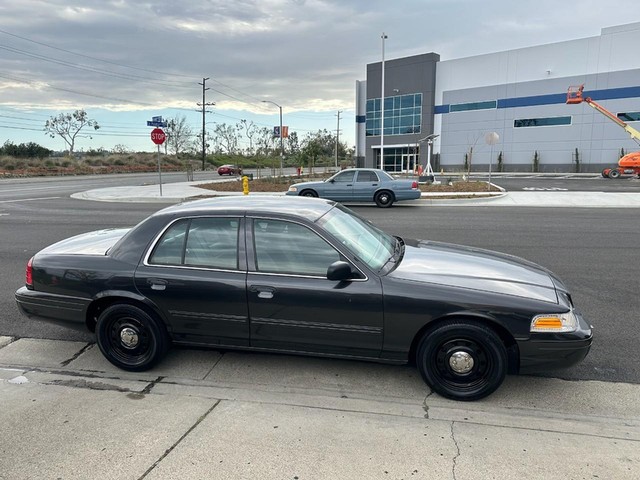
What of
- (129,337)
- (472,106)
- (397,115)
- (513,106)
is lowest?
(129,337)

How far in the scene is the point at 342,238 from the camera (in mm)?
3688

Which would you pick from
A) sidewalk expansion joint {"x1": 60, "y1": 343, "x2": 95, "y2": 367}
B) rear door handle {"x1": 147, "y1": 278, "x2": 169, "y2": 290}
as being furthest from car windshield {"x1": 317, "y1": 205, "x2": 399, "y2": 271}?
sidewalk expansion joint {"x1": 60, "y1": 343, "x2": 95, "y2": 367}

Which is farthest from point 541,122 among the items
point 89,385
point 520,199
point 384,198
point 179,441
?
point 179,441

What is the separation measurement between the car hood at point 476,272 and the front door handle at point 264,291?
2.97 feet

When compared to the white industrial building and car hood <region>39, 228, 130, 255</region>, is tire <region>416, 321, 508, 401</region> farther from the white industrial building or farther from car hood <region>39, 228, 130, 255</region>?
the white industrial building

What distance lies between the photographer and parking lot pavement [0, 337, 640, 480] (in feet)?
8.63

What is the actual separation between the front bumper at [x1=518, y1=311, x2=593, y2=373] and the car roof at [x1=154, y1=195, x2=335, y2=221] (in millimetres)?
1854

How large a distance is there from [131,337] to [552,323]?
3276 millimetres

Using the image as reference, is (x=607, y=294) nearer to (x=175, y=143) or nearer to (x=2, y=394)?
(x=2, y=394)

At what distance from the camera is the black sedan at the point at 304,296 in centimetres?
326

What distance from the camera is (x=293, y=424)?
3.08 metres

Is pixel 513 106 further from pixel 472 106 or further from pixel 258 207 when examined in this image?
pixel 258 207

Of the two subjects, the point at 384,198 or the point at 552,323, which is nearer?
the point at 552,323

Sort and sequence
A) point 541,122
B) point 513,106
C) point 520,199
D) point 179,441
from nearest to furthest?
point 179,441
point 520,199
point 541,122
point 513,106
